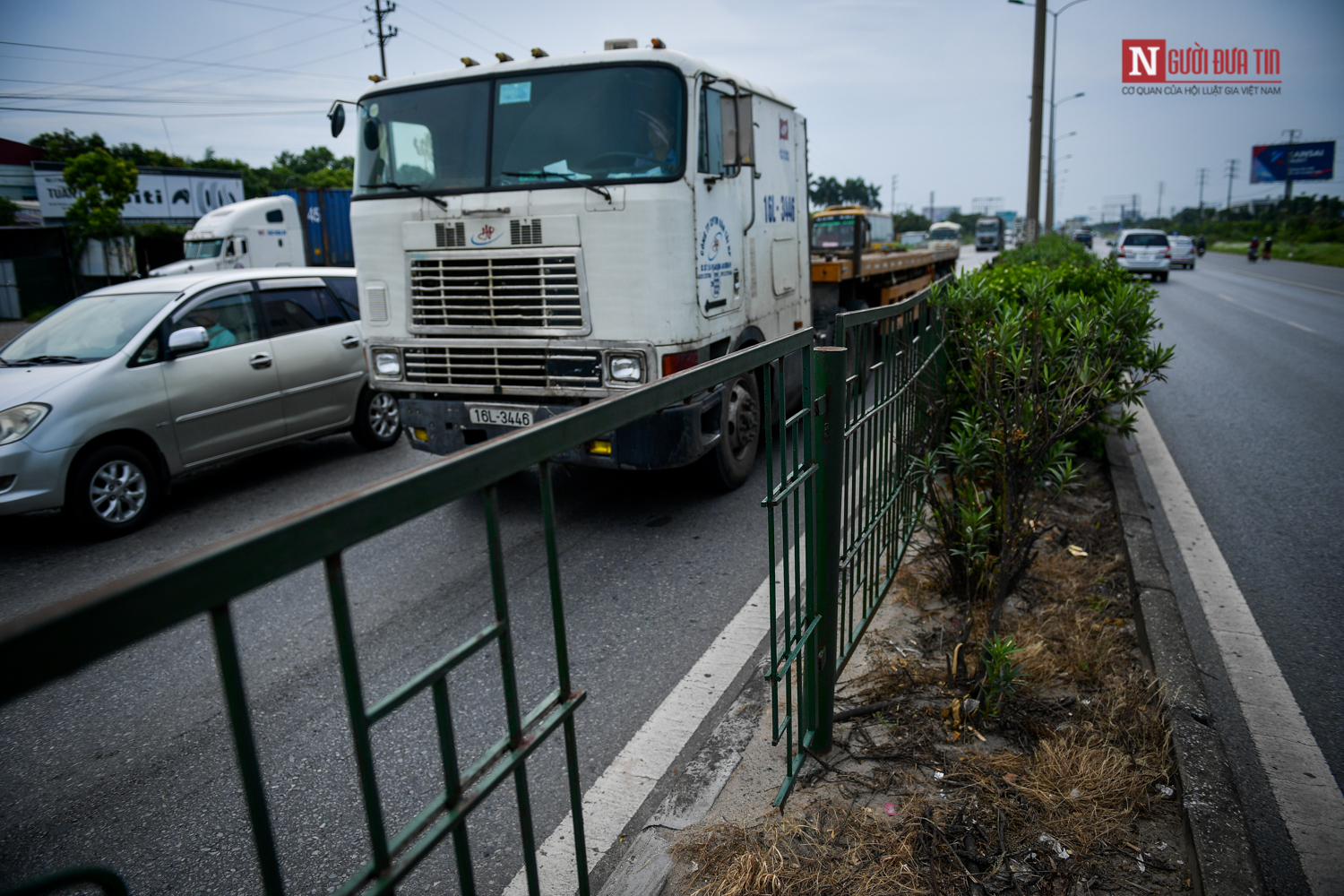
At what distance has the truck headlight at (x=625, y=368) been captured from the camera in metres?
5.10

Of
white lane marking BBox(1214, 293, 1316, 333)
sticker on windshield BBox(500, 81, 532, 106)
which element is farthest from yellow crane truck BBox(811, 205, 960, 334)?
white lane marking BBox(1214, 293, 1316, 333)

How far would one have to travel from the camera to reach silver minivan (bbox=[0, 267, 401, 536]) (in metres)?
5.25

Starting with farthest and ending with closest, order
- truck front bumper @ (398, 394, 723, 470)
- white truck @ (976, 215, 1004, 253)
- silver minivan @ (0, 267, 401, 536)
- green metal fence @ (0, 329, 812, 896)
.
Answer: white truck @ (976, 215, 1004, 253)
silver minivan @ (0, 267, 401, 536)
truck front bumper @ (398, 394, 723, 470)
green metal fence @ (0, 329, 812, 896)

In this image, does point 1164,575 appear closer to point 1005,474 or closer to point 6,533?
point 1005,474

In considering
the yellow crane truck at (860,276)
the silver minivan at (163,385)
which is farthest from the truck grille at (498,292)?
the yellow crane truck at (860,276)

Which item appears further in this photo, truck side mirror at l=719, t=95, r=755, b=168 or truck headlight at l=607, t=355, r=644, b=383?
truck side mirror at l=719, t=95, r=755, b=168

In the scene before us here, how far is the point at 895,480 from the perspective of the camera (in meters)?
3.61

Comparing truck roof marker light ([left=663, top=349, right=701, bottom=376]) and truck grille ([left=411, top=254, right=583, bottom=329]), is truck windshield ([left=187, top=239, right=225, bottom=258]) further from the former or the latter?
truck roof marker light ([left=663, top=349, right=701, bottom=376])

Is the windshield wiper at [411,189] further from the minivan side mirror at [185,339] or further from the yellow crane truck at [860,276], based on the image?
the yellow crane truck at [860,276]

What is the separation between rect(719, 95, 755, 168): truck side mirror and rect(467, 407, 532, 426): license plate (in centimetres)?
217

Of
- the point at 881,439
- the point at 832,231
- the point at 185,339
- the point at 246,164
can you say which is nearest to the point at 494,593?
the point at 881,439

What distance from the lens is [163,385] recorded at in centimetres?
586

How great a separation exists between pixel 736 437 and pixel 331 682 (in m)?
3.27

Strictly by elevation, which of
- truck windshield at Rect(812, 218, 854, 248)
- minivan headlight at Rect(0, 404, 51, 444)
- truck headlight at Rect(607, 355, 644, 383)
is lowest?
minivan headlight at Rect(0, 404, 51, 444)
